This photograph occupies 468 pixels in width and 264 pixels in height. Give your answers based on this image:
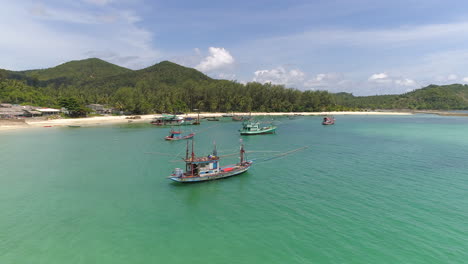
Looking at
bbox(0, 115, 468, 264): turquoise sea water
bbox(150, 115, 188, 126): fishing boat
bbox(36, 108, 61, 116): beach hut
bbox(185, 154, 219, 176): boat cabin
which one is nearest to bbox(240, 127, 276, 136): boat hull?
bbox(150, 115, 188, 126): fishing boat

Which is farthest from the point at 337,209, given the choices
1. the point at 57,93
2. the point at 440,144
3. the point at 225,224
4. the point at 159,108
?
the point at 57,93

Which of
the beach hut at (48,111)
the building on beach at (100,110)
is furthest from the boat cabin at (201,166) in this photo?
the building on beach at (100,110)

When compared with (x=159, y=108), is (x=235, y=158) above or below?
below

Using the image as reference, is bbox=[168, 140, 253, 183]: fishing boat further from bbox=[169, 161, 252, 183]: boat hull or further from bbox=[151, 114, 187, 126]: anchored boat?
bbox=[151, 114, 187, 126]: anchored boat

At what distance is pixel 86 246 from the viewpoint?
18281mm

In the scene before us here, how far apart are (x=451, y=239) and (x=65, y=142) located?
232 feet

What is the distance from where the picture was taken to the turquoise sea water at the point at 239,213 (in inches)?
691

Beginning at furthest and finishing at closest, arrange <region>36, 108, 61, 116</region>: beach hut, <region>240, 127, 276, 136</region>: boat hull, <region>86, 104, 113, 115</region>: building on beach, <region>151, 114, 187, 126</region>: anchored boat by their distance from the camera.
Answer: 1. <region>86, 104, 113, 115</region>: building on beach
2. <region>36, 108, 61, 116</region>: beach hut
3. <region>151, 114, 187, 126</region>: anchored boat
4. <region>240, 127, 276, 136</region>: boat hull

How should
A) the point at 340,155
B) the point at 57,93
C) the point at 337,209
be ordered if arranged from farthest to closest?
the point at 57,93 → the point at 340,155 → the point at 337,209

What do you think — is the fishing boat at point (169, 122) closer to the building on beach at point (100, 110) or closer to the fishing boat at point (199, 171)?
the building on beach at point (100, 110)

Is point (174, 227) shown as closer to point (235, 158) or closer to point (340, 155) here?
point (235, 158)

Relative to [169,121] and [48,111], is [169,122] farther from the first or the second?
[48,111]

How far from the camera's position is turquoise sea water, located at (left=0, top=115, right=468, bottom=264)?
57.6ft

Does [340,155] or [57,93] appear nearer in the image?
[340,155]
